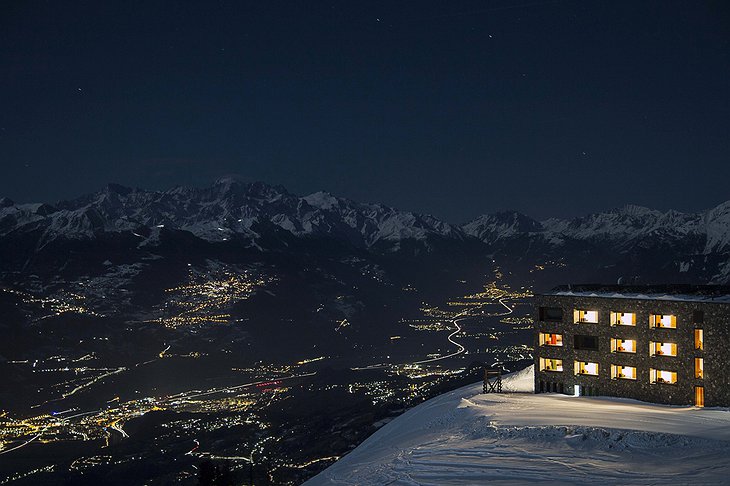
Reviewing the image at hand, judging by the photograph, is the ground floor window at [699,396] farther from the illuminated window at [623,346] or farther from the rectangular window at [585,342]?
the rectangular window at [585,342]

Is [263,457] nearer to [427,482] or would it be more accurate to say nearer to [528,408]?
[528,408]

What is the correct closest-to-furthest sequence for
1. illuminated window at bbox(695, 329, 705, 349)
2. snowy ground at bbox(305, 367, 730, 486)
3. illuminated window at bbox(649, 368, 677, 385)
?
1. snowy ground at bbox(305, 367, 730, 486)
2. illuminated window at bbox(695, 329, 705, 349)
3. illuminated window at bbox(649, 368, 677, 385)

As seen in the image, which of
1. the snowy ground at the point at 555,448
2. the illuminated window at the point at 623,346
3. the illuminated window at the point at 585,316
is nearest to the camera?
the snowy ground at the point at 555,448

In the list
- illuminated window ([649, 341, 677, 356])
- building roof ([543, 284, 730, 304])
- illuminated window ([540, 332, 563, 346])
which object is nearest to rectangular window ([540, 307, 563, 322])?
illuminated window ([540, 332, 563, 346])

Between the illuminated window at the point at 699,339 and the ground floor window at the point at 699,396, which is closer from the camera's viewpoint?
the ground floor window at the point at 699,396

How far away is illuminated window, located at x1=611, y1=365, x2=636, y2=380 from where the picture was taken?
4941 cm

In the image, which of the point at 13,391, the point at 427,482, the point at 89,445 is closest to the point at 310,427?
the point at 89,445

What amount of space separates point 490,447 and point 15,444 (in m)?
121

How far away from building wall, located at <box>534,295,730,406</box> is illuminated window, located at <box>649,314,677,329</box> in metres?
0.30

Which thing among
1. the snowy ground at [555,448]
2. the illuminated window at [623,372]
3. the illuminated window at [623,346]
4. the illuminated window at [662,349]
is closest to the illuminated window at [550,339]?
the illuminated window at [623,346]

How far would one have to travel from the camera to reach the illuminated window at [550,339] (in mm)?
54219

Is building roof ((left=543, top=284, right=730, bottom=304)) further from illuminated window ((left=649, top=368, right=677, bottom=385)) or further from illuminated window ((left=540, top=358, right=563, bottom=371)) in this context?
illuminated window ((left=540, top=358, right=563, bottom=371))

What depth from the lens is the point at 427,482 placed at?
29062mm

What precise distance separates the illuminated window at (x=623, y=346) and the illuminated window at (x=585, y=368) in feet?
7.13
